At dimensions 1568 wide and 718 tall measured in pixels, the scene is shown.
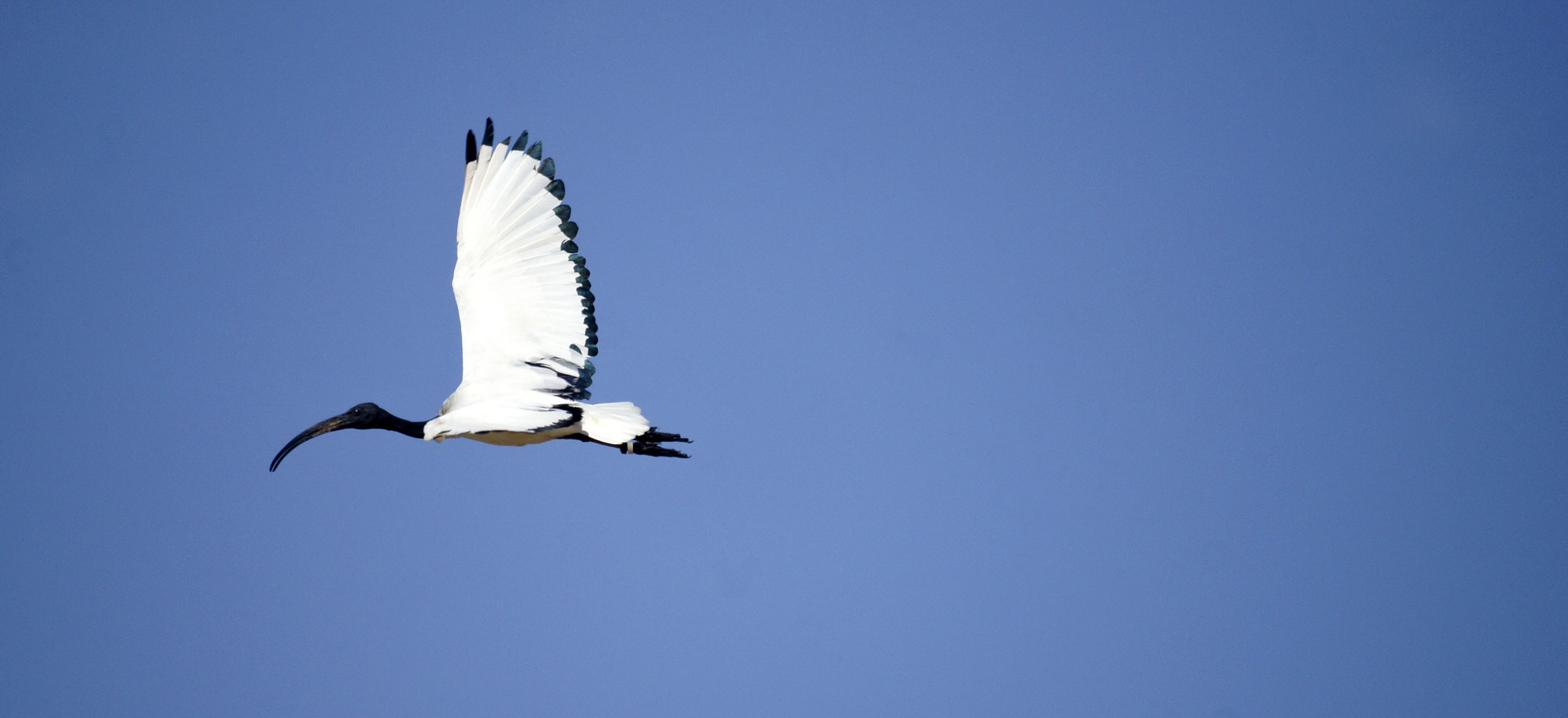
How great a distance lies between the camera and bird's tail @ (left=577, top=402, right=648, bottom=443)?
31.6 feet

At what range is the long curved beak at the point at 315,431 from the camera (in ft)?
32.5

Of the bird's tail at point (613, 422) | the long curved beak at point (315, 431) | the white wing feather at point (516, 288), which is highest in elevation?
the white wing feather at point (516, 288)

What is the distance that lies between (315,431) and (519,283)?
207 cm

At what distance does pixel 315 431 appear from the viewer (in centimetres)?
997

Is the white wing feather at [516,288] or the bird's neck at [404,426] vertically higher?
the white wing feather at [516,288]

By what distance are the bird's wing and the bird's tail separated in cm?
32

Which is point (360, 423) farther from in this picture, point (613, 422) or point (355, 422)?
point (613, 422)

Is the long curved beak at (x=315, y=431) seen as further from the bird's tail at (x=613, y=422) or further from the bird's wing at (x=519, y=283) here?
the bird's tail at (x=613, y=422)

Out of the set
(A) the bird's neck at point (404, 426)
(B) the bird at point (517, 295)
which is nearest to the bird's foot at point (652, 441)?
(B) the bird at point (517, 295)

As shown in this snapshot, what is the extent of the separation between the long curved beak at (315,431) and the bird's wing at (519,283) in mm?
857

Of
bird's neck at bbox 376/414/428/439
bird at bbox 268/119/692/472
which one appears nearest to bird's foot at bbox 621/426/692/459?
bird at bbox 268/119/692/472

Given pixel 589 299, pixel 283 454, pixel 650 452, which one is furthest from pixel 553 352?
pixel 283 454

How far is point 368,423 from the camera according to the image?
1004 centimetres

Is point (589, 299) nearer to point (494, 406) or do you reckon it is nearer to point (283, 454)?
point (494, 406)
